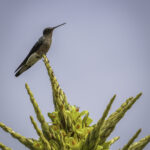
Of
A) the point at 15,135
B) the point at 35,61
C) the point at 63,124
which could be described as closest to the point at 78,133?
the point at 63,124

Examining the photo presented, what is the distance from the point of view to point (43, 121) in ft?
11.8

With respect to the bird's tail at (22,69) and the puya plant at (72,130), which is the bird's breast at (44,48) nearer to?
the bird's tail at (22,69)

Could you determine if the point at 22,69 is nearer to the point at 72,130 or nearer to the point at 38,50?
the point at 38,50

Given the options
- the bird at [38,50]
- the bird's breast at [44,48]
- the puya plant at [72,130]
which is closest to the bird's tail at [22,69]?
the bird at [38,50]

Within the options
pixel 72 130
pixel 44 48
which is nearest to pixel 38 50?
pixel 44 48

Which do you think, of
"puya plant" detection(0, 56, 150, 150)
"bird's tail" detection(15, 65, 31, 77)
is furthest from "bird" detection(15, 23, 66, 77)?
"puya plant" detection(0, 56, 150, 150)

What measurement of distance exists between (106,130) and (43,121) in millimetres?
748

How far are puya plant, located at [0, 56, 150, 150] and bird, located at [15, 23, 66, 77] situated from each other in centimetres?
1011

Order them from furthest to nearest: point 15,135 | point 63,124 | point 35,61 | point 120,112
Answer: point 35,61 → point 63,124 → point 15,135 → point 120,112

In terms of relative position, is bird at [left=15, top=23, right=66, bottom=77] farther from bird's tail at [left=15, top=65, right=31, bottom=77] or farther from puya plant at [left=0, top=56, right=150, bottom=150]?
puya plant at [left=0, top=56, right=150, bottom=150]

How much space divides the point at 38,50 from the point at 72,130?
10.9 metres

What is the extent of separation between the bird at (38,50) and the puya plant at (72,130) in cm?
1011

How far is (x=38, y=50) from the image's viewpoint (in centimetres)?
1468

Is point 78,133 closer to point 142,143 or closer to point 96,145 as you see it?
point 96,145
